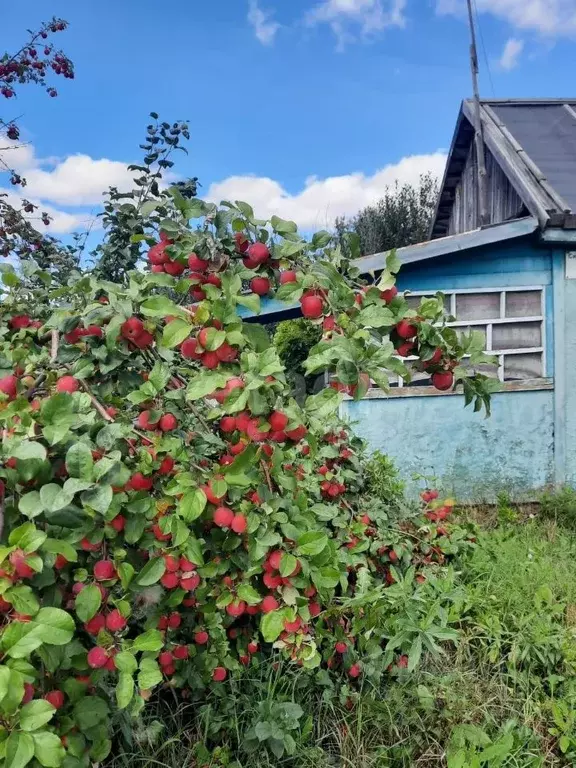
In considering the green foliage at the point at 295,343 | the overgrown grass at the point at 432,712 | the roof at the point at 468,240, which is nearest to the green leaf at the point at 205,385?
the overgrown grass at the point at 432,712

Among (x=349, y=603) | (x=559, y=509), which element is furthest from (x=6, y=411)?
(x=559, y=509)

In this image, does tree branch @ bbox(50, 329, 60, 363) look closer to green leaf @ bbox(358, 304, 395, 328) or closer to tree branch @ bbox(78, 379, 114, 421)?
tree branch @ bbox(78, 379, 114, 421)

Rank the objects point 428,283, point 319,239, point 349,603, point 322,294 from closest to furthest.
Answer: point 322,294
point 319,239
point 349,603
point 428,283

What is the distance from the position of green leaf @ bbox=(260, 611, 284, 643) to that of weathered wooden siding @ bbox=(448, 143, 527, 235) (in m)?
5.85

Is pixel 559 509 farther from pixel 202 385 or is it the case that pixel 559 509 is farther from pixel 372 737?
pixel 202 385

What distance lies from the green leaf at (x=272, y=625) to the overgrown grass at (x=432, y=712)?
0.76 meters

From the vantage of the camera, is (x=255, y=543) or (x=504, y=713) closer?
(x=255, y=543)

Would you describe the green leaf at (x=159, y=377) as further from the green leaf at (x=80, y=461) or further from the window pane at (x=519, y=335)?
the window pane at (x=519, y=335)

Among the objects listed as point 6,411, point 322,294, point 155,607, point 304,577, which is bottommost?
point 155,607

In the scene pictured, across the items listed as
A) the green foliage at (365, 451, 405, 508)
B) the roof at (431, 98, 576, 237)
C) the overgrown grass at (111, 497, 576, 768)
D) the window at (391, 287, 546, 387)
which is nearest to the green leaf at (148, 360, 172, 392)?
the overgrown grass at (111, 497, 576, 768)

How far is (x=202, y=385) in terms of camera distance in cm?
120

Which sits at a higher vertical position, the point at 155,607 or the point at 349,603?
the point at 155,607

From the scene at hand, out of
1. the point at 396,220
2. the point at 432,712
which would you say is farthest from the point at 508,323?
the point at 396,220

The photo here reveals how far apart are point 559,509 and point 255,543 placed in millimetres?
4419
